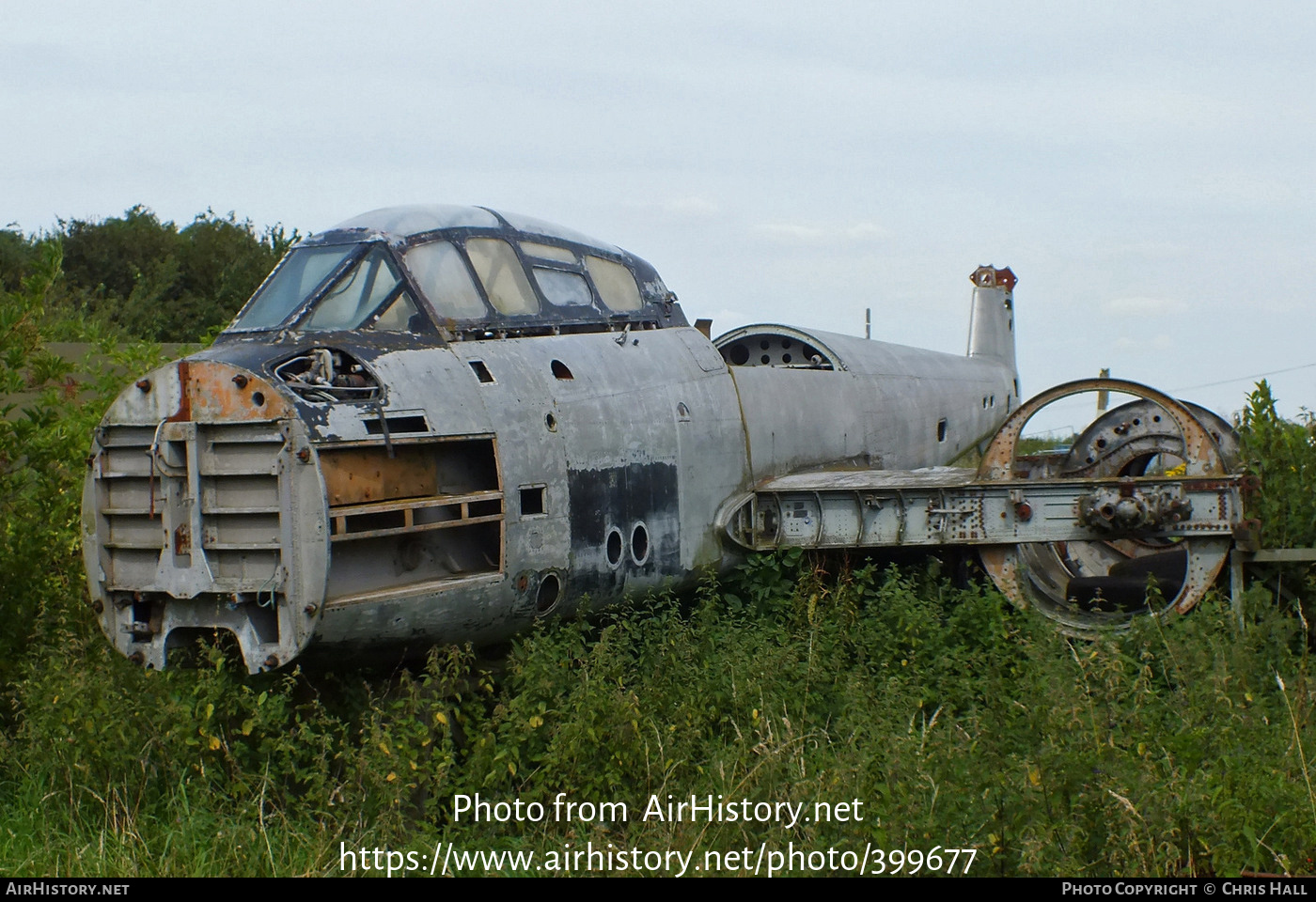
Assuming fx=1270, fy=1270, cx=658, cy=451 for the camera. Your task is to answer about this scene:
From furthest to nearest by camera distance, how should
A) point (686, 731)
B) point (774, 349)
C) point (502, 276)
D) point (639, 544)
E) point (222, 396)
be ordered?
point (774, 349) → point (502, 276) → point (639, 544) → point (686, 731) → point (222, 396)

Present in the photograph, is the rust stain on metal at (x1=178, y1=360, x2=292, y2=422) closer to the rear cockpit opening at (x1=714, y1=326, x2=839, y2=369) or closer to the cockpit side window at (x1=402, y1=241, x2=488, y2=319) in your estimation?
the cockpit side window at (x1=402, y1=241, x2=488, y2=319)

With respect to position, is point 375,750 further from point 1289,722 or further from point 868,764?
point 1289,722

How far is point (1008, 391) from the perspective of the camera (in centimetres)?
1753

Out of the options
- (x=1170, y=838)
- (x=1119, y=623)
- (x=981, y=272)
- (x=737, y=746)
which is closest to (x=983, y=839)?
(x=1170, y=838)

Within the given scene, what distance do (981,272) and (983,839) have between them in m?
15.1

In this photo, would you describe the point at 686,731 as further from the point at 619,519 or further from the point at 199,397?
the point at 199,397

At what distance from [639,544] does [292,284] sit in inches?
110

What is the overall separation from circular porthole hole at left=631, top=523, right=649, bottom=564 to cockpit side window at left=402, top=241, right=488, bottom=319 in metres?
1.73

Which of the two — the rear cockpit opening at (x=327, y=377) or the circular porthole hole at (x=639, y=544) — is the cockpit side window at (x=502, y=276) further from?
the circular porthole hole at (x=639, y=544)

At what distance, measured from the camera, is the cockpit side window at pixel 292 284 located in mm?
7844

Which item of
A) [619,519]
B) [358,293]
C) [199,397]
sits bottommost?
[619,519]

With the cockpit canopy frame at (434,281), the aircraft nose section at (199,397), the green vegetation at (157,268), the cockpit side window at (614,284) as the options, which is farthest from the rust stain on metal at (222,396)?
the green vegetation at (157,268)

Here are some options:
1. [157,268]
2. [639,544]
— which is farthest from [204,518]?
[157,268]

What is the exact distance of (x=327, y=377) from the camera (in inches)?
280
